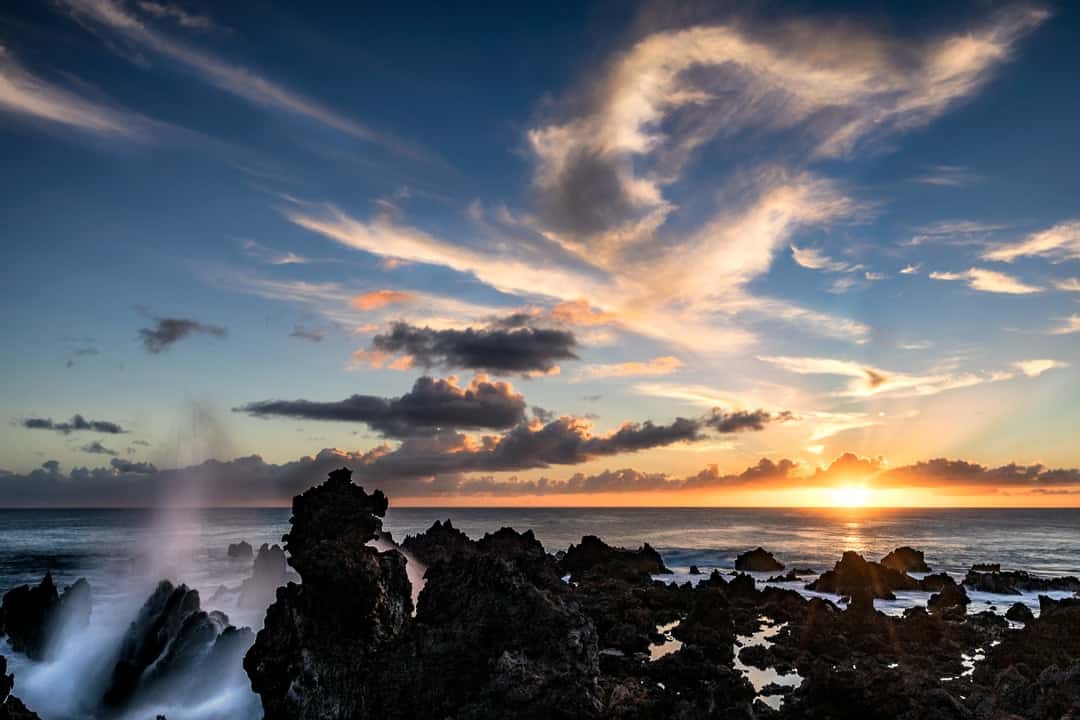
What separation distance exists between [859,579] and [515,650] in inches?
2500

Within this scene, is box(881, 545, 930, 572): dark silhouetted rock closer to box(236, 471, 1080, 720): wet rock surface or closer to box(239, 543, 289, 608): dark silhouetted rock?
box(236, 471, 1080, 720): wet rock surface

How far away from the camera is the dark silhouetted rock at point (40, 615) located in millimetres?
41344

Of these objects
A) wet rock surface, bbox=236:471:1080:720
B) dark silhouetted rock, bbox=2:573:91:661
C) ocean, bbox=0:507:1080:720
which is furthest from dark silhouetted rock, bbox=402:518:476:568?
wet rock surface, bbox=236:471:1080:720

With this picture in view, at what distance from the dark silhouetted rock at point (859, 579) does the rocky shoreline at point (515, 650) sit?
1796cm

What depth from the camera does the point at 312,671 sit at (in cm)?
2050

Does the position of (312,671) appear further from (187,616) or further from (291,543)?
(187,616)

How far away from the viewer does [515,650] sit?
Answer: 20781 mm

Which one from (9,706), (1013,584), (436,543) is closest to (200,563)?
(436,543)

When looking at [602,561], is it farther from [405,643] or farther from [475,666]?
[405,643]

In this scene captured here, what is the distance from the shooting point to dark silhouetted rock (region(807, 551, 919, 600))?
7006cm

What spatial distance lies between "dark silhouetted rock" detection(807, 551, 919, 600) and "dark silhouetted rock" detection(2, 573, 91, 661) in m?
70.6

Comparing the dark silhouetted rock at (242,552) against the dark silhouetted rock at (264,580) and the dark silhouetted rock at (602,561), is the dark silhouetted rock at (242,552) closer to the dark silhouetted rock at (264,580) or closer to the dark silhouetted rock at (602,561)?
the dark silhouetted rock at (264,580)

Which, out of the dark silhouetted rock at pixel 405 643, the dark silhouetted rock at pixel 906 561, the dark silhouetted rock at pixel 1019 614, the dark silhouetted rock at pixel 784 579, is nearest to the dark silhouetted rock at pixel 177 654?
the dark silhouetted rock at pixel 405 643

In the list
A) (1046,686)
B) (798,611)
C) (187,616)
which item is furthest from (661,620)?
(187,616)
